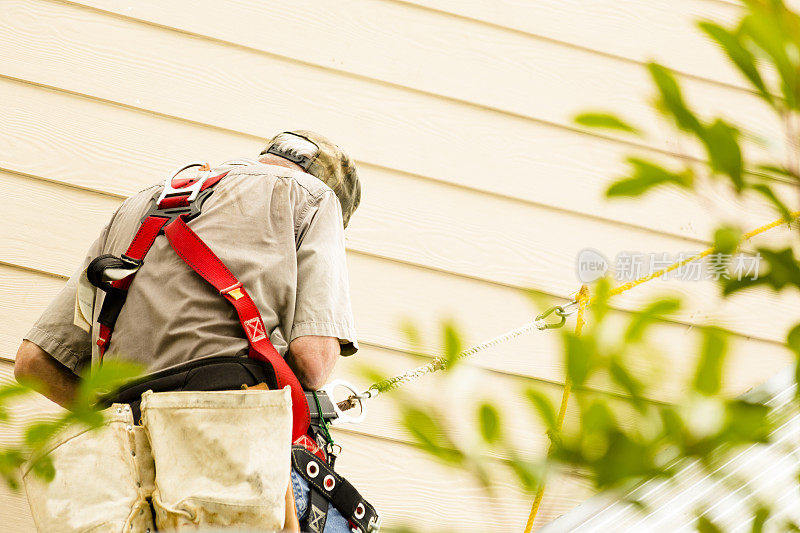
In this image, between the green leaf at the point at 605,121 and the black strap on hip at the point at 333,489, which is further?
the black strap on hip at the point at 333,489

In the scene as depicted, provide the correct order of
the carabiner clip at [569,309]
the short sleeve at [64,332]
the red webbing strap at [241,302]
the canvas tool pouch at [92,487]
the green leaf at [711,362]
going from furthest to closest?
1. the short sleeve at [64,332]
2. the carabiner clip at [569,309]
3. the red webbing strap at [241,302]
4. the canvas tool pouch at [92,487]
5. the green leaf at [711,362]

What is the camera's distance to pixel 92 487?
0.93 meters

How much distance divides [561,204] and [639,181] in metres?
1.42

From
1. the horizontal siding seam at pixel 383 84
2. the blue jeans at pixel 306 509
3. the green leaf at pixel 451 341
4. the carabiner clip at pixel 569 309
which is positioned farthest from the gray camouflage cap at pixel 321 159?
the green leaf at pixel 451 341

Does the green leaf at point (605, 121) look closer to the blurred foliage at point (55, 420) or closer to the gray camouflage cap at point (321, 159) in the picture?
the blurred foliage at point (55, 420)

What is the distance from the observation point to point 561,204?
1.82 m

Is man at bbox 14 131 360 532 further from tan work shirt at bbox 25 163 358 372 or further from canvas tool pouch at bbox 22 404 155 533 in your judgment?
canvas tool pouch at bbox 22 404 155 533

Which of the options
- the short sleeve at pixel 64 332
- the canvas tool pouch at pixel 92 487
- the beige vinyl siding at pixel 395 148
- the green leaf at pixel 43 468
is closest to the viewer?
the green leaf at pixel 43 468

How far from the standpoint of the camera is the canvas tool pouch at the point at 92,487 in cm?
92

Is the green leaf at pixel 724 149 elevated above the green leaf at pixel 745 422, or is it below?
above

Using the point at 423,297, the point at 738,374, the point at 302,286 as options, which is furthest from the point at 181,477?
the point at 738,374

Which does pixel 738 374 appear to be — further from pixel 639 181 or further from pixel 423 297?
pixel 639 181

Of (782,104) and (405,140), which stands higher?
(405,140)

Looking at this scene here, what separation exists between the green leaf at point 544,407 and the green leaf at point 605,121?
6.0 inches
